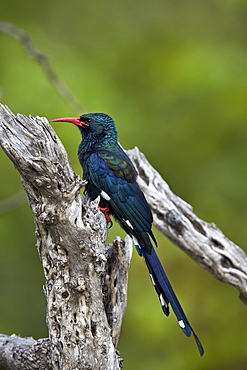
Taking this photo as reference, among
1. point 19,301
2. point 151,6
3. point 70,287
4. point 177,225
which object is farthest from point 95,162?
point 151,6

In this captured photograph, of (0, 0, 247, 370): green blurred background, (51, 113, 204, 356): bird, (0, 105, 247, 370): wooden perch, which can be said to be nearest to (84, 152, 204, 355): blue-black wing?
(51, 113, 204, 356): bird

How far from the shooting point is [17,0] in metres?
6.78

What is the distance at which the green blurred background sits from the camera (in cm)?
584

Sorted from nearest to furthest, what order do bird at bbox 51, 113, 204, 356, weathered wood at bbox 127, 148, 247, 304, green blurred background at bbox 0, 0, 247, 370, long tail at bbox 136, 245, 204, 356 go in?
long tail at bbox 136, 245, 204, 356, bird at bbox 51, 113, 204, 356, weathered wood at bbox 127, 148, 247, 304, green blurred background at bbox 0, 0, 247, 370

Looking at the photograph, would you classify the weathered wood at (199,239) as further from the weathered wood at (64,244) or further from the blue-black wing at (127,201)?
the weathered wood at (64,244)

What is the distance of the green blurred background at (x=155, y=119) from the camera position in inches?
230

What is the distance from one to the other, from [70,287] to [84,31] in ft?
16.1

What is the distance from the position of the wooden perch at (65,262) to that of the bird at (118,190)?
0.58ft

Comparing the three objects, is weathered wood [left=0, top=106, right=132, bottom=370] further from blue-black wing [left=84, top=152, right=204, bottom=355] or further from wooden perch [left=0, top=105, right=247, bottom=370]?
blue-black wing [left=84, top=152, right=204, bottom=355]

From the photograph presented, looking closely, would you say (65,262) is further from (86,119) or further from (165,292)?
(86,119)

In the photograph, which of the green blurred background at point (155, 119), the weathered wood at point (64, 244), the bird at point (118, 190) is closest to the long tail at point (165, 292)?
Answer: the bird at point (118, 190)

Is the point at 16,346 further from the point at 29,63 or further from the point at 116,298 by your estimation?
the point at 29,63

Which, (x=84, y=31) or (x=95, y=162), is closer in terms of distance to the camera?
(x=95, y=162)

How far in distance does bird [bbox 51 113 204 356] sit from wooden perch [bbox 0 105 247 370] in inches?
7.0
